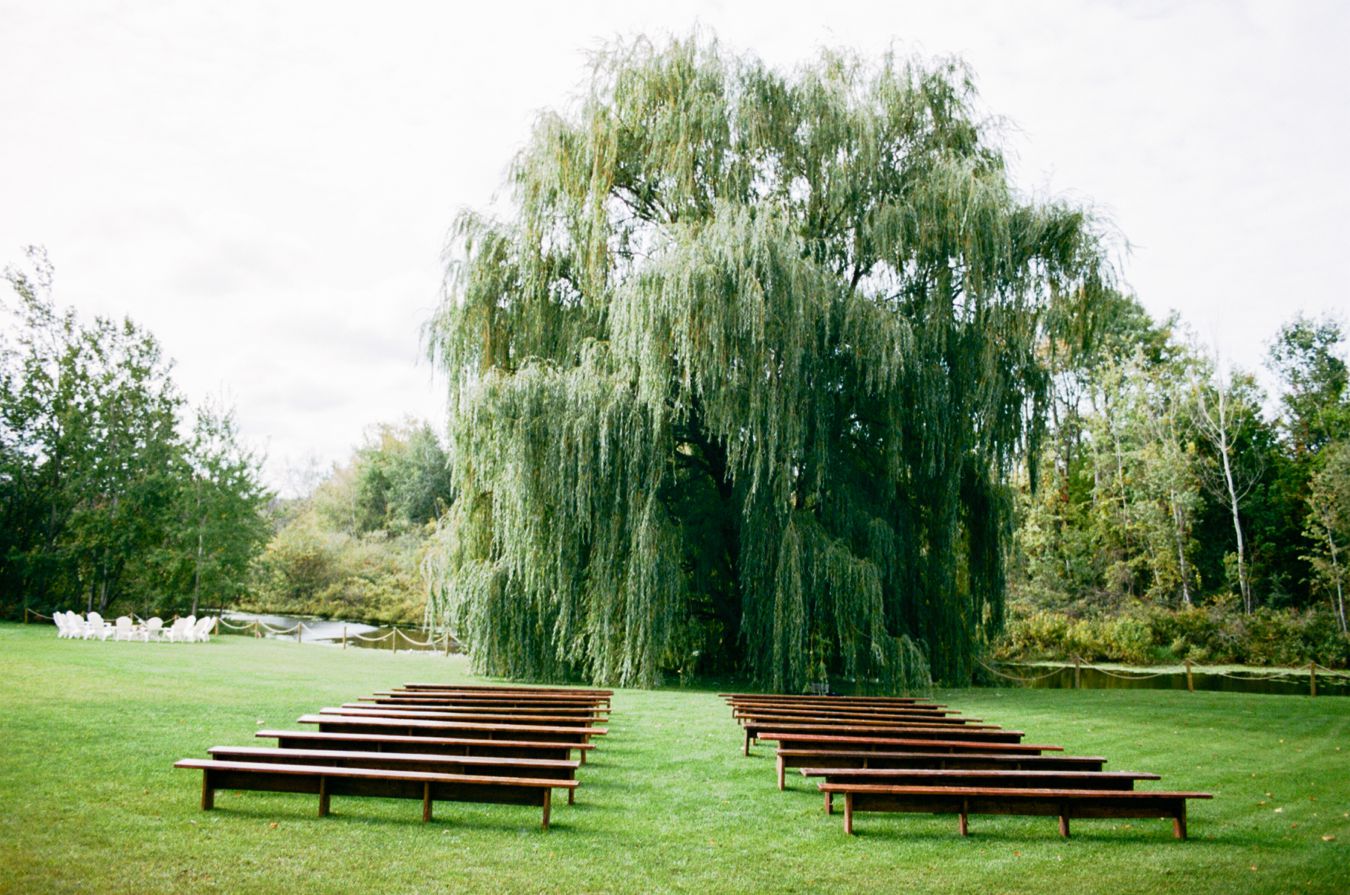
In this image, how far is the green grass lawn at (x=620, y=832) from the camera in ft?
16.9

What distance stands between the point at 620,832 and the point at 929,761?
2753 millimetres

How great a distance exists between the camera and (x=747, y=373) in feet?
49.3

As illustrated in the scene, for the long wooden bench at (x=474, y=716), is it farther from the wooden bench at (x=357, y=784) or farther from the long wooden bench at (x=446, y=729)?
the wooden bench at (x=357, y=784)

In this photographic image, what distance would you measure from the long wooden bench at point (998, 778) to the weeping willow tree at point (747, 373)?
826 cm

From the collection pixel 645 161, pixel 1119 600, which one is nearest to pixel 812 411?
pixel 645 161

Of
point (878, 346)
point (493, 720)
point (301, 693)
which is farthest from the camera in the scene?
point (878, 346)

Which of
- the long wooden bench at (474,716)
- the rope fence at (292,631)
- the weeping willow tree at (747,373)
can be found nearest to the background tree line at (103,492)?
the rope fence at (292,631)

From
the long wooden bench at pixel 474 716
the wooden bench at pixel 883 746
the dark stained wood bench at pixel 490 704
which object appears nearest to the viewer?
the wooden bench at pixel 883 746

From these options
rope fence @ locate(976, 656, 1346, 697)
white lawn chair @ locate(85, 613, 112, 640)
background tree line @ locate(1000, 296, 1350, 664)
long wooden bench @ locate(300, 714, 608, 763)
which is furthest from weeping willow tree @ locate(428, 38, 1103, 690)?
background tree line @ locate(1000, 296, 1350, 664)

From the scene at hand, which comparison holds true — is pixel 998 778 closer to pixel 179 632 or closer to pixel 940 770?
pixel 940 770

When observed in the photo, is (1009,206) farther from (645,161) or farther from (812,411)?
(645,161)

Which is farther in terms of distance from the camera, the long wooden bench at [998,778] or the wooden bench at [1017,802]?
the long wooden bench at [998,778]

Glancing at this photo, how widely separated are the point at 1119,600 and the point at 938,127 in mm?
21908

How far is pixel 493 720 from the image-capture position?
8.65 meters
